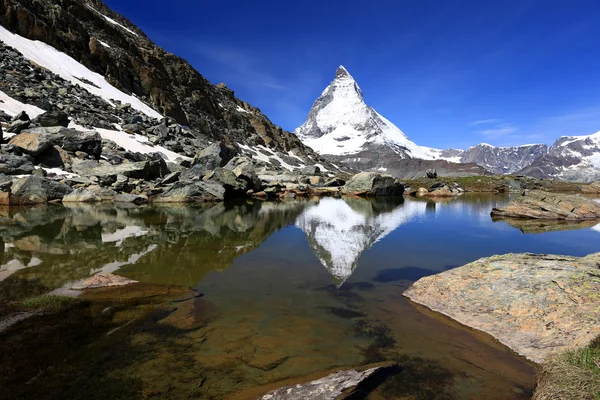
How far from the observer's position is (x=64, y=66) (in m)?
71.9

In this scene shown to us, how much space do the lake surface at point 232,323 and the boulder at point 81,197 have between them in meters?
18.3

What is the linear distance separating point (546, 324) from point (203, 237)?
15.8 meters

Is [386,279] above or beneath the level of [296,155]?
beneath

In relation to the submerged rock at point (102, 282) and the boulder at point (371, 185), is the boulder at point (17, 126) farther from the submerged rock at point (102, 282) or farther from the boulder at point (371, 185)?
the boulder at point (371, 185)

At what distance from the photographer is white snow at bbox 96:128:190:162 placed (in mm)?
52781

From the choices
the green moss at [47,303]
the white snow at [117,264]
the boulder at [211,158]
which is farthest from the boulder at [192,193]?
the green moss at [47,303]

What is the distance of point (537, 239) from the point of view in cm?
1983

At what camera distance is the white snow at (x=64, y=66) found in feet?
217

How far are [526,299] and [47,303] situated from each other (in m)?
11.3

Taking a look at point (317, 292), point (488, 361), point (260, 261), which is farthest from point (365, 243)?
point (488, 361)

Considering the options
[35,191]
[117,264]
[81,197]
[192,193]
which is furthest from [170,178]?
[117,264]

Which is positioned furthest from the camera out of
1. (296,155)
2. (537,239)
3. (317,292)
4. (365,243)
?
(296,155)

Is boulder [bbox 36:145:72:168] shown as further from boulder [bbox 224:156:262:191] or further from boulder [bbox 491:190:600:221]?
boulder [bbox 491:190:600:221]

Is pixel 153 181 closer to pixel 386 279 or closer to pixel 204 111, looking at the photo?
pixel 386 279
